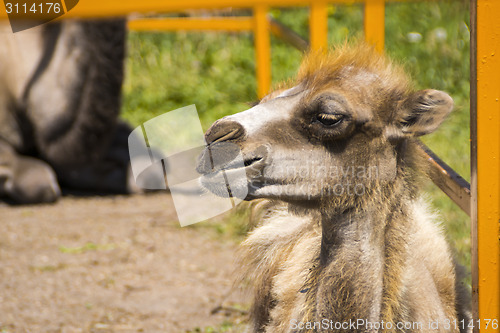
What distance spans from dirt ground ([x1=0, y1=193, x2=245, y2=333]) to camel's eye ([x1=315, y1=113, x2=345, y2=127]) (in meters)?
1.36

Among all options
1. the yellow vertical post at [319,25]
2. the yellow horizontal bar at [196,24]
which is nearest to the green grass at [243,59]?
the yellow horizontal bar at [196,24]

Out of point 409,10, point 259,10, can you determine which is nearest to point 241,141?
point 259,10

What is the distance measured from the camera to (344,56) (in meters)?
2.30

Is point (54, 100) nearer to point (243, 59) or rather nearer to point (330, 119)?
point (243, 59)

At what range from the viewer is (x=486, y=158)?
1901 mm

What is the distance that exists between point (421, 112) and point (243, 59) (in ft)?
21.9

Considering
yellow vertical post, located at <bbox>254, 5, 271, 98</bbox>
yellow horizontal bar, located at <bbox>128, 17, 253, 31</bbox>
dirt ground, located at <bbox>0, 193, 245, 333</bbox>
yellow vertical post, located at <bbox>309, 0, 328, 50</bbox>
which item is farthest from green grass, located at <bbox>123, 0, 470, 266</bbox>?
yellow vertical post, located at <bbox>309, 0, 328, 50</bbox>

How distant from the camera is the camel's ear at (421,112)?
2.08m

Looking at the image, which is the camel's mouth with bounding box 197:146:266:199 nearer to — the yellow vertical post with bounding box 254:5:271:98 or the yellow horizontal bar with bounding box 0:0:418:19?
the yellow horizontal bar with bounding box 0:0:418:19

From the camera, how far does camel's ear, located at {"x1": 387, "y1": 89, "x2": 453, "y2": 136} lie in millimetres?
2076

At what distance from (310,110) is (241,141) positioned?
248mm

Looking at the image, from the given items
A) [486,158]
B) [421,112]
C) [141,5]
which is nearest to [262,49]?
[141,5]

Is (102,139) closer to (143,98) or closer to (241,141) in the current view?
(143,98)

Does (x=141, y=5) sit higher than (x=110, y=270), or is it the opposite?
(x=141, y=5)
